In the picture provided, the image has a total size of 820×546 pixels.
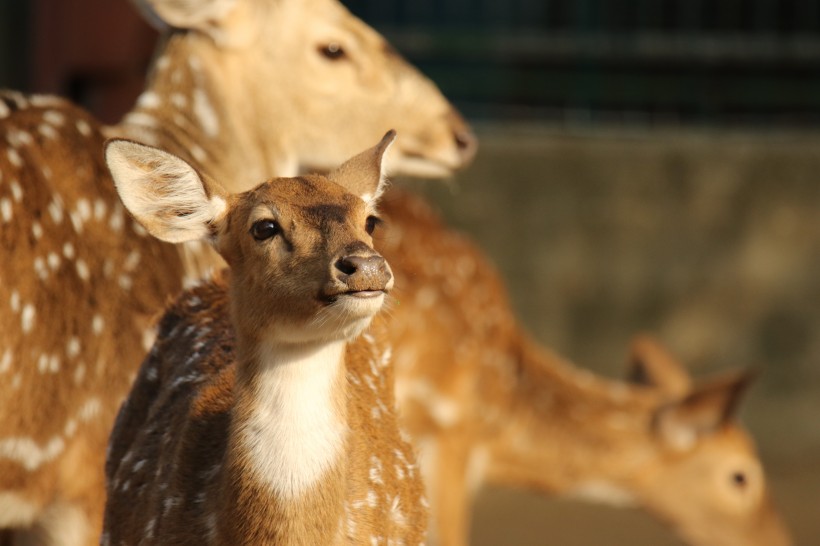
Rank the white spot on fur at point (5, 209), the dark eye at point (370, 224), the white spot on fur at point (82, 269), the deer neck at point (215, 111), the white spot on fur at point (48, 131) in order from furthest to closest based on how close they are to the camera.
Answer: the deer neck at point (215, 111) → the white spot on fur at point (48, 131) → the white spot on fur at point (82, 269) → the white spot on fur at point (5, 209) → the dark eye at point (370, 224)

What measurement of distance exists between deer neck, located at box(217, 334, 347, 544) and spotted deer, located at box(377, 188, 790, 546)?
3222 mm

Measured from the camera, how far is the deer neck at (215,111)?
5078 mm

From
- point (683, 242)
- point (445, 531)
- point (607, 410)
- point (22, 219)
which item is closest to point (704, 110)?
point (683, 242)

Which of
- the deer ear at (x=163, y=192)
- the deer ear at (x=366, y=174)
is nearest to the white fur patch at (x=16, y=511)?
the deer ear at (x=163, y=192)

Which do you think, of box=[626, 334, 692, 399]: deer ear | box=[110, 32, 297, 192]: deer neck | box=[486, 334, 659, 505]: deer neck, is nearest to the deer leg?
box=[486, 334, 659, 505]: deer neck

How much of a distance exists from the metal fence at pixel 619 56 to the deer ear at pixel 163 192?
5277 mm

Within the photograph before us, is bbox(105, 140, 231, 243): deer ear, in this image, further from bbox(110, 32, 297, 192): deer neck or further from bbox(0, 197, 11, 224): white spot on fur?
bbox(110, 32, 297, 192): deer neck

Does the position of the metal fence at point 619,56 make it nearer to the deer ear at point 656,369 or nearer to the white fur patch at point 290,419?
the deer ear at point 656,369

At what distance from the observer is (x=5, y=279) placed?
4066 millimetres

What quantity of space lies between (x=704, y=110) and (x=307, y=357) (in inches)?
243

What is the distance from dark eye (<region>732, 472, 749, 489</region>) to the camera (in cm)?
664

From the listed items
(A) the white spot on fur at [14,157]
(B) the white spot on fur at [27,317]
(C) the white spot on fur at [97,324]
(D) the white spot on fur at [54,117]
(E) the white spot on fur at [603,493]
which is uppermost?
(A) the white spot on fur at [14,157]

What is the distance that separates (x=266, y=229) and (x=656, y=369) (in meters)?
4.25

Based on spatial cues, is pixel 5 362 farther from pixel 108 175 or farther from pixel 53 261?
pixel 108 175
